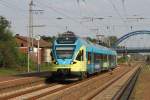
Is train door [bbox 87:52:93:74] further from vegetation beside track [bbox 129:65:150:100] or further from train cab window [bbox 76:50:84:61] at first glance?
vegetation beside track [bbox 129:65:150:100]

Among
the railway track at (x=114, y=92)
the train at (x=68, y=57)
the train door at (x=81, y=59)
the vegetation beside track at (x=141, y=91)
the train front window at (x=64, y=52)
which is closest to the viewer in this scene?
the vegetation beside track at (x=141, y=91)

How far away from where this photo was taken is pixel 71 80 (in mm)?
36688

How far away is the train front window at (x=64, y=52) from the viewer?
3366cm

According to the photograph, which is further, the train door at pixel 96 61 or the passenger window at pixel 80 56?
the train door at pixel 96 61

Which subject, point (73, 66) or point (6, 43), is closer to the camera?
point (73, 66)

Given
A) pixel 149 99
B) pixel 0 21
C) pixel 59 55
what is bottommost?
pixel 149 99

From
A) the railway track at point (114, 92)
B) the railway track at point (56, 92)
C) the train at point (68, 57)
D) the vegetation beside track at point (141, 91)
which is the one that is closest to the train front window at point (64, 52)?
the train at point (68, 57)

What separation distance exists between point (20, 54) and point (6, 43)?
560 cm

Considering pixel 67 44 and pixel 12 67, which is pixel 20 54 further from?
pixel 67 44

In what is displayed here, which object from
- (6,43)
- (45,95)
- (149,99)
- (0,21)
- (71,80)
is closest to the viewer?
(149,99)

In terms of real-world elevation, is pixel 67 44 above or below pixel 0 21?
below

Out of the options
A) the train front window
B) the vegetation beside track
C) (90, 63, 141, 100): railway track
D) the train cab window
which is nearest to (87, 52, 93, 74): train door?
(90, 63, 141, 100): railway track

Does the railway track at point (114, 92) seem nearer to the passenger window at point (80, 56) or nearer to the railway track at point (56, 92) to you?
the railway track at point (56, 92)

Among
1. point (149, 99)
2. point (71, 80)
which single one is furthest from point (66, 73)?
point (149, 99)
